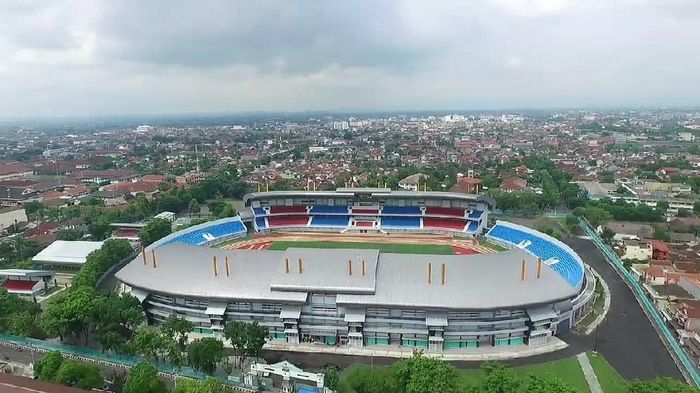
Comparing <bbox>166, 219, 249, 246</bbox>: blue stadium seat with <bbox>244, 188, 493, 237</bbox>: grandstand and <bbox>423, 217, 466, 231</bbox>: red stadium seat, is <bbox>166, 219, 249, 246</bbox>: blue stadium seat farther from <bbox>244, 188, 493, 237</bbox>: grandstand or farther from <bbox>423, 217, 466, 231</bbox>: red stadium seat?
<bbox>423, 217, 466, 231</bbox>: red stadium seat

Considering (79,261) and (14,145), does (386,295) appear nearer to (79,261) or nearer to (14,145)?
(79,261)

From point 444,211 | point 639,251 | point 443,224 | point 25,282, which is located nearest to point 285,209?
point 443,224

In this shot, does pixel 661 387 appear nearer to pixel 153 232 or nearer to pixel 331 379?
pixel 331 379

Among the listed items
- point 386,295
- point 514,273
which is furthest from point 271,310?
point 514,273

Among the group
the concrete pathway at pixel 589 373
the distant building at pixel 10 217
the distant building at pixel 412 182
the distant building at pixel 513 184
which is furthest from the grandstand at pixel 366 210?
the distant building at pixel 10 217

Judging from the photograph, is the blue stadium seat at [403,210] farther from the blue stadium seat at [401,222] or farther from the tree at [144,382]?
the tree at [144,382]

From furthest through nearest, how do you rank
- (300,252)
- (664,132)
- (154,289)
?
1. (664,132)
2. (300,252)
3. (154,289)
